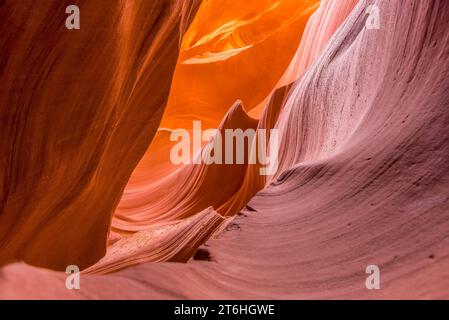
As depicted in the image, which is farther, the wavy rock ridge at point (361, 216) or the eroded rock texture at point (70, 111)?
the eroded rock texture at point (70, 111)

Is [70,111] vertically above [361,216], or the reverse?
[70,111]

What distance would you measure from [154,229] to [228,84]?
3.74m

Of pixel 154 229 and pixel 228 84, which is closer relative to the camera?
A: pixel 154 229

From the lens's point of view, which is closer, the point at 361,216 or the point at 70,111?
the point at 361,216

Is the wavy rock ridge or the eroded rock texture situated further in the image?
the eroded rock texture

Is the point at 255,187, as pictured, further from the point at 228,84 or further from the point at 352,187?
the point at 228,84

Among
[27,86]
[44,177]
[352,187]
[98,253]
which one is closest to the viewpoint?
[352,187]

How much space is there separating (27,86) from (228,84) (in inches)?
218

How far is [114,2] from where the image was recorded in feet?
6.81

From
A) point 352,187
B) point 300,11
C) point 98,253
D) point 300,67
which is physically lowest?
point 98,253
